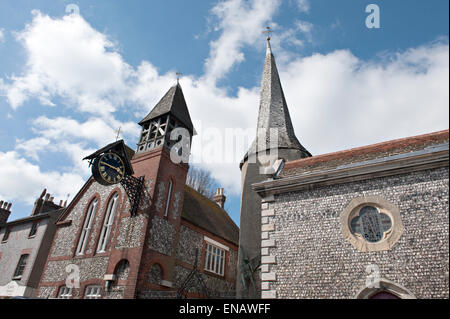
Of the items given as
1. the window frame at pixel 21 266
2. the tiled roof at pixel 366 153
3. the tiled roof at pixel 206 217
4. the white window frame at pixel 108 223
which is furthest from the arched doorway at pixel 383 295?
the window frame at pixel 21 266

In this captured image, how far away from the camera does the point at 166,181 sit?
1764cm

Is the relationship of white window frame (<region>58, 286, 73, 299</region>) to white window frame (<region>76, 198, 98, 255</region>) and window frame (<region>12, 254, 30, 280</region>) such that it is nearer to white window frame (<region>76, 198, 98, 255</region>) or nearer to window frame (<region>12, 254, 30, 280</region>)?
white window frame (<region>76, 198, 98, 255</region>)

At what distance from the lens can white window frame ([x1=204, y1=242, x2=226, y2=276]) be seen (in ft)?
64.2

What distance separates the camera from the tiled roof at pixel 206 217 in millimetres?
19828

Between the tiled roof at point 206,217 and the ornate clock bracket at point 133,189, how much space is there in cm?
301

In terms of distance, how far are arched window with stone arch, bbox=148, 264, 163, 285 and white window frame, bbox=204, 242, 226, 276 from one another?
4.36 meters

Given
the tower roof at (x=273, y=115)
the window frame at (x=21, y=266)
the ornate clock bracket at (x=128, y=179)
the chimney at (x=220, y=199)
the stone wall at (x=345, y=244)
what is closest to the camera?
the stone wall at (x=345, y=244)

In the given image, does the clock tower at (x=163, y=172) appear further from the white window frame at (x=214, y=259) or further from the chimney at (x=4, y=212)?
the chimney at (x=4, y=212)

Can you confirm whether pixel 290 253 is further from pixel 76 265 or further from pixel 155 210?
pixel 76 265

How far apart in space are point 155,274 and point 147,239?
1.75 metres

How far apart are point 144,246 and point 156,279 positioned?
1760 mm

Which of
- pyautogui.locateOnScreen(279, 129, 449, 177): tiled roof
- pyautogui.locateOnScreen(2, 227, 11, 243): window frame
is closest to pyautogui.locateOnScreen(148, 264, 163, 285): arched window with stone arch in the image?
pyautogui.locateOnScreen(279, 129, 449, 177): tiled roof
